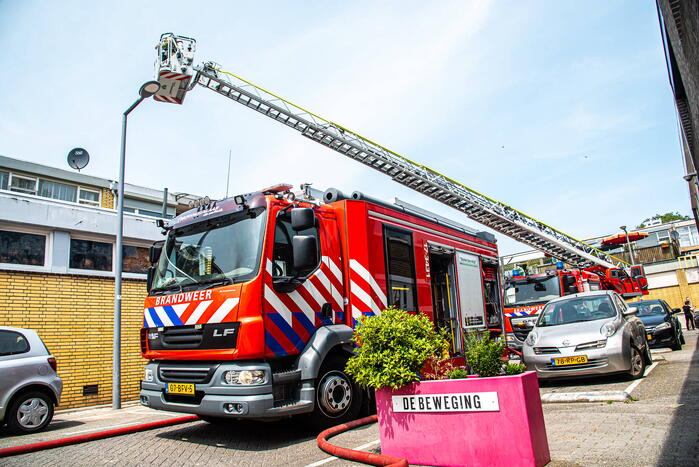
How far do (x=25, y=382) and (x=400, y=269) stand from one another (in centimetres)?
603

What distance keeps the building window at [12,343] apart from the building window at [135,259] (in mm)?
4805

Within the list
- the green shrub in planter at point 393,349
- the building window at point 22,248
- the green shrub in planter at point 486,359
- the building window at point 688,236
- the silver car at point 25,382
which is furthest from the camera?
the building window at point 688,236

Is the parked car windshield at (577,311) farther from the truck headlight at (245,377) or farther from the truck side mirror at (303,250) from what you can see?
the truck headlight at (245,377)

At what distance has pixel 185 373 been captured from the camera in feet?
19.9

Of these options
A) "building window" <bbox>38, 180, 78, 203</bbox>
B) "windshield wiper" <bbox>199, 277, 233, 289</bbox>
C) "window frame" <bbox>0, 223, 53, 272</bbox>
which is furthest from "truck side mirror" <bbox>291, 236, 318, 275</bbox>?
"building window" <bbox>38, 180, 78, 203</bbox>

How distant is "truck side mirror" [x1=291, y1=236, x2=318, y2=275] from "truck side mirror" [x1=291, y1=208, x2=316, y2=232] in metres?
0.13

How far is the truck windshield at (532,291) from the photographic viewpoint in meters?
15.1

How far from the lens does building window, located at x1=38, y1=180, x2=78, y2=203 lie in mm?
17016

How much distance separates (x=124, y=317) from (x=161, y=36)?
8447 mm

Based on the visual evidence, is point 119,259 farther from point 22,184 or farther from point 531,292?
point 531,292

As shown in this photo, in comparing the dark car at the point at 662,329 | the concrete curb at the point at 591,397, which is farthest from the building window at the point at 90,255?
the dark car at the point at 662,329

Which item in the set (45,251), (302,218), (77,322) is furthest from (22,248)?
(302,218)

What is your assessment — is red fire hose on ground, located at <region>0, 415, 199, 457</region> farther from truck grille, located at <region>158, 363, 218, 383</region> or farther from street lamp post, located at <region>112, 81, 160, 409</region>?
street lamp post, located at <region>112, 81, 160, 409</region>

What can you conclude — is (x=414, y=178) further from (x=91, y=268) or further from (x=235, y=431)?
(x=235, y=431)
